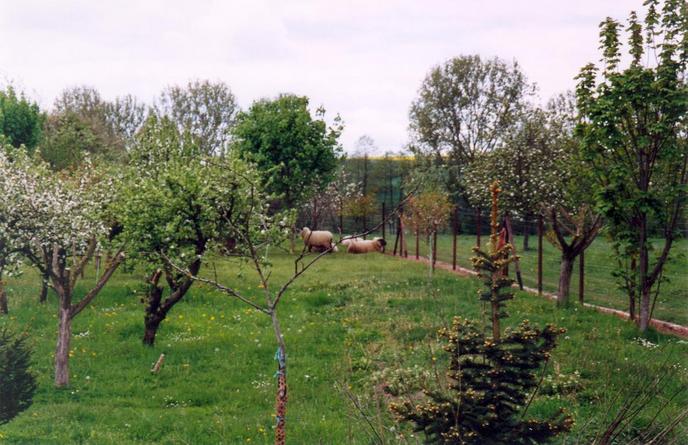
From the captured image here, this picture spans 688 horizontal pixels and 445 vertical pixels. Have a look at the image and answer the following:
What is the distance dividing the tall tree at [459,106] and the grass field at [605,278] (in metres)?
6.99

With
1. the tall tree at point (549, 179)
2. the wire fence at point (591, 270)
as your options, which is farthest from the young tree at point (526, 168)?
the wire fence at point (591, 270)

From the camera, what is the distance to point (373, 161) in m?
48.6

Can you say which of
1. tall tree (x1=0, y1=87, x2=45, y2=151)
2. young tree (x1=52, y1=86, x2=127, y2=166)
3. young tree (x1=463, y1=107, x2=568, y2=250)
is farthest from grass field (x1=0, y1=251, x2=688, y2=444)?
young tree (x1=52, y1=86, x2=127, y2=166)

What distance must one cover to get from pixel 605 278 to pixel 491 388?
16891 mm

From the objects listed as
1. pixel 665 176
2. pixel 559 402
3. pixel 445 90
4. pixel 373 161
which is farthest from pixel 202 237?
pixel 373 161

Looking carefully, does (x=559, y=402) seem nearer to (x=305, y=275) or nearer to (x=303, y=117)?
(x=305, y=275)

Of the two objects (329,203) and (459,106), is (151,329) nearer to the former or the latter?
(329,203)

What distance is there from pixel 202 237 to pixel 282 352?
711cm

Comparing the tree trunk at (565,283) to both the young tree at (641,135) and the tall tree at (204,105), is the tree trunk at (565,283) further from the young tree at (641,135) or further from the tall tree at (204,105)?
the tall tree at (204,105)

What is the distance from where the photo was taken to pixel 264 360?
12.6m

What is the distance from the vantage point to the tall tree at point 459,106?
32375mm

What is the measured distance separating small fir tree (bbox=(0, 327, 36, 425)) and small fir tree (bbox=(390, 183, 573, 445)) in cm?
563

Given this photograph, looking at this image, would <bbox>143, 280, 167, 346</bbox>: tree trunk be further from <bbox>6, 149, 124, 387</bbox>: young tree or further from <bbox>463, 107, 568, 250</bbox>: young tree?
<bbox>463, 107, 568, 250</bbox>: young tree

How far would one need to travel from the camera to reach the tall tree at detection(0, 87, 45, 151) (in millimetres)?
30750
